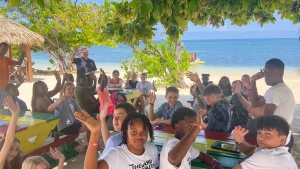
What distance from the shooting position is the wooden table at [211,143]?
295 cm

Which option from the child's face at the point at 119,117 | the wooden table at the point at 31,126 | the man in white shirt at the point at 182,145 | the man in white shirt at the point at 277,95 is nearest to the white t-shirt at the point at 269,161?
the man in white shirt at the point at 182,145

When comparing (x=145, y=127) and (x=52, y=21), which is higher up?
(x=52, y=21)

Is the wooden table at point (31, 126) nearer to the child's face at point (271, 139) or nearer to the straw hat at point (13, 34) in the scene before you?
the child's face at point (271, 139)

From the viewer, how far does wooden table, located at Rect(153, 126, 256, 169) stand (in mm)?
2945

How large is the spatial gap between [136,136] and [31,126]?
2345 millimetres

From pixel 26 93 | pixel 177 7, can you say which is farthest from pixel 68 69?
pixel 177 7

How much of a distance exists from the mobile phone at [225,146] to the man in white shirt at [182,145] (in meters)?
0.35

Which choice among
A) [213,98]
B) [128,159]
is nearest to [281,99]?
[213,98]

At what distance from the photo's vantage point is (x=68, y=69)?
74.8ft

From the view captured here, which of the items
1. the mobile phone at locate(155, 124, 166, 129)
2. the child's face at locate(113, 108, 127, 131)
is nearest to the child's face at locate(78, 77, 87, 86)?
the mobile phone at locate(155, 124, 166, 129)

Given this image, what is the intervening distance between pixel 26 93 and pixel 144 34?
34.5 ft

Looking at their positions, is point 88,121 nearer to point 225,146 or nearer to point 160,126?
point 225,146

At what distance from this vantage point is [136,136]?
7.84 feet

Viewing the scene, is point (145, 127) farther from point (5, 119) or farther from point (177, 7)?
point (5, 119)
